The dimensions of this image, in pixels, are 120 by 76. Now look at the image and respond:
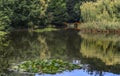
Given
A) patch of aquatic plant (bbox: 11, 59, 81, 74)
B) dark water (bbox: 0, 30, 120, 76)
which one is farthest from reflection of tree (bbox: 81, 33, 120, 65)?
patch of aquatic plant (bbox: 11, 59, 81, 74)

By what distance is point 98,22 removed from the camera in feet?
159

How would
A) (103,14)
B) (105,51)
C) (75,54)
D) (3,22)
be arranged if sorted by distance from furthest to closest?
1. (103,14)
2. (3,22)
3. (105,51)
4. (75,54)

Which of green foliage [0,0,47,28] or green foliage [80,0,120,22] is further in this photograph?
green foliage [0,0,47,28]

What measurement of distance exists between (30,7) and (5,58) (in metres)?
31.9

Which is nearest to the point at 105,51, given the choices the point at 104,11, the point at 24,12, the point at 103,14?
the point at 103,14

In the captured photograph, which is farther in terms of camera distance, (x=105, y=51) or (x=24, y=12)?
(x=24, y=12)

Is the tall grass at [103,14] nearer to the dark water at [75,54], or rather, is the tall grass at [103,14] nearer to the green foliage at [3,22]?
the dark water at [75,54]

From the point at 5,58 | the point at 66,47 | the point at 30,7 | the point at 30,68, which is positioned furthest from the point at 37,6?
the point at 30,68

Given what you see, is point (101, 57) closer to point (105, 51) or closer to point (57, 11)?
point (105, 51)

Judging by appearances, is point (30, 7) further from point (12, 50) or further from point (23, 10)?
point (12, 50)

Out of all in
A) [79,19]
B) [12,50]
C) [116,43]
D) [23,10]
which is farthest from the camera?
[79,19]

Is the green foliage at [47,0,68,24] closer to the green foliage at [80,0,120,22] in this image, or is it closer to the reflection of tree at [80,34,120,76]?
the green foliage at [80,0,120,22]

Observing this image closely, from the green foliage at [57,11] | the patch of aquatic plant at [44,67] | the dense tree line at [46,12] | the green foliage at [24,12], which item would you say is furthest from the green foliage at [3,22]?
the patch of aquatic plant at [44,67]

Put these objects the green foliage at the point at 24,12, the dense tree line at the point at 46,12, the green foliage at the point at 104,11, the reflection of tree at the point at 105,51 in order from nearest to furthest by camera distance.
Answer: the reflection of tree at the point at 105,51 < the green foliage at the point at 104,11 < the dense tree line at the point at 46,12 < the green foliage at the point at 24,12
